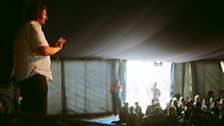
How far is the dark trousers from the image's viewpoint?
228 cm

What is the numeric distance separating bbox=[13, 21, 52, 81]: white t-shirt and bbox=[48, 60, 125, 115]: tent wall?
368 inches

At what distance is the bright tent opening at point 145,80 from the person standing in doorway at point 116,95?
34.8 inches

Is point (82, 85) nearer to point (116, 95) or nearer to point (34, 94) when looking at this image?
point (116, 95)

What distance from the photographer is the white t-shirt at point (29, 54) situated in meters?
2.31

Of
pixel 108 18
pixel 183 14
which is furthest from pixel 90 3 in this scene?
pixel 183 14

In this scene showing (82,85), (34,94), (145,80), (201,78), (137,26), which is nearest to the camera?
(34,94)

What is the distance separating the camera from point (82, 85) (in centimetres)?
1205

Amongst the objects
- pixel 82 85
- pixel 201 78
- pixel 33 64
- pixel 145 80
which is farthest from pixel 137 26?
pixel 201 78

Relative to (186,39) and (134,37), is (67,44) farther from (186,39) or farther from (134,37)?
(186,39)

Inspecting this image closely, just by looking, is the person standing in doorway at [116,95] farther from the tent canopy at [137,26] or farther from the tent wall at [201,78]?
the tent wall at [201,78]

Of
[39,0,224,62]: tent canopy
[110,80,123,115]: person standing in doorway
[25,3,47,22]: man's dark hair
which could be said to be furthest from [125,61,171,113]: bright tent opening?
[25,3,47,22]: man's dark hair

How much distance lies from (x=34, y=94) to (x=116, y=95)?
10.1 metres

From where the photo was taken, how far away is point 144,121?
5.41m

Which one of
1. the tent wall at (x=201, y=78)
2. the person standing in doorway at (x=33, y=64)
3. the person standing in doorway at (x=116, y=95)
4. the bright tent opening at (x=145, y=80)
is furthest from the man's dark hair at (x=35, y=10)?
the tent wall at (x=201, y=78)
